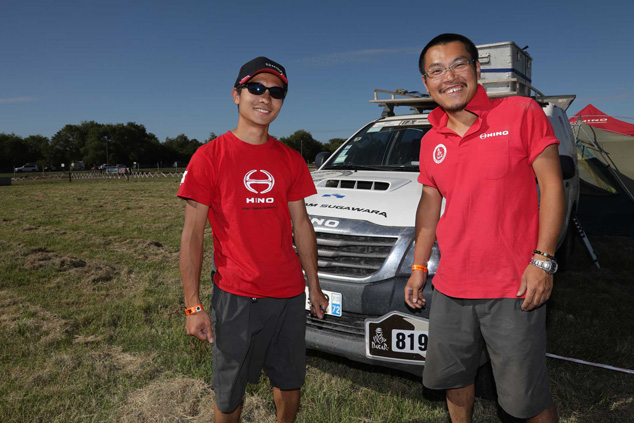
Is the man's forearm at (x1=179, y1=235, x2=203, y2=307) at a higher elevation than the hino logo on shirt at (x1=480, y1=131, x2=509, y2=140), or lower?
lower

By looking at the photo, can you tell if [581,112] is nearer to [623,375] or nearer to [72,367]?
[623,375]

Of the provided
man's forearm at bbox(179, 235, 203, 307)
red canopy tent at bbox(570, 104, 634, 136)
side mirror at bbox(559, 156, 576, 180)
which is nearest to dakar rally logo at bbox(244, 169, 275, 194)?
man's forearm at bbox(179, 235, 203, 307)

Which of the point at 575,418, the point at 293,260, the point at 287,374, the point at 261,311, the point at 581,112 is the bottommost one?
the point at 575,418

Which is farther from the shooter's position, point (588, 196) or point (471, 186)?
point (588, 196)

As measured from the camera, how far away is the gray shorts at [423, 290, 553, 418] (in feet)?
6.11

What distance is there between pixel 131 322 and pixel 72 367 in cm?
95

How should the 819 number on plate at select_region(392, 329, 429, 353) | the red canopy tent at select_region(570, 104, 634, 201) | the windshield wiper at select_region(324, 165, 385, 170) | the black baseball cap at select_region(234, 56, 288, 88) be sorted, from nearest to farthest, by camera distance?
1. the black baseball cap at select_region(234, 56, 288, 88)
2. the 819 number on plate at select_region(392, 329, 429, 353)
3. the windshield wiper at select_region(324, 165, 385, 170)
4. the red canopy tent at select_region(570, 104, 634, 201)

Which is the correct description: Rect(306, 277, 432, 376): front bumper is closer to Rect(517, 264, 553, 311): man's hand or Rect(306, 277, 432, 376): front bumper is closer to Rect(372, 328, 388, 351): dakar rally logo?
Rect(372, 328, 388, 351): dakar rally logo

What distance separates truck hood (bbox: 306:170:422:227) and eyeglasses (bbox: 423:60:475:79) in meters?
0.96

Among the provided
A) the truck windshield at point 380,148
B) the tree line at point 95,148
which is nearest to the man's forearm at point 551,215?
the truck windshield at point 380,148

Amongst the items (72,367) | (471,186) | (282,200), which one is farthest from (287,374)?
(72,367)

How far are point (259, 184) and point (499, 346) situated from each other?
1.21m

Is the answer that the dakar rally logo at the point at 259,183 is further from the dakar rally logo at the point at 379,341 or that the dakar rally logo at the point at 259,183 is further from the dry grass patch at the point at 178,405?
the dry grass patch at the point at 178,405

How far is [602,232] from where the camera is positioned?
8.80m
